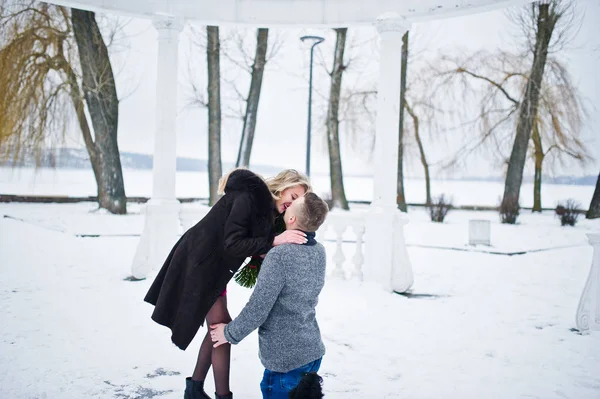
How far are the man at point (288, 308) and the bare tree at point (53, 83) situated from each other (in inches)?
489

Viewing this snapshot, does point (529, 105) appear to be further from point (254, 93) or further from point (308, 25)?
point (308, 25)

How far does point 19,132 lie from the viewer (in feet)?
41.4

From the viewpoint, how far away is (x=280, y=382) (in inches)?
92.4

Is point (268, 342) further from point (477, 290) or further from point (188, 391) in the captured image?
point (477, 290)

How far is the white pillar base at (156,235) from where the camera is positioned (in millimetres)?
6688

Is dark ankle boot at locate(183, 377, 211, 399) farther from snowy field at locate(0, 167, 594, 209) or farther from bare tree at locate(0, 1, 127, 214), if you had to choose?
bare tree at locate(0, 1, 127, 214)

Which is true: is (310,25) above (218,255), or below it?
above

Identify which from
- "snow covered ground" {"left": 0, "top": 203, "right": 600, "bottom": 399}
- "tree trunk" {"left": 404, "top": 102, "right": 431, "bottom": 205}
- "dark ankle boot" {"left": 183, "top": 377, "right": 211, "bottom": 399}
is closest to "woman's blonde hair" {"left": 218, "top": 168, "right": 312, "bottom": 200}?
"dark ankle boot" {"left": 183, "top": 377, "right": 211, "bottom": 399}

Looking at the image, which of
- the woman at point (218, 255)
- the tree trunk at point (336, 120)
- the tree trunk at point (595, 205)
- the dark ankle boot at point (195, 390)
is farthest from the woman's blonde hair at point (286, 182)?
the tree trunk at point (595, 205)

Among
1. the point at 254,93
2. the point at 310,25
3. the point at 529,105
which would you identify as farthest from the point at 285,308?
the point at 529,105

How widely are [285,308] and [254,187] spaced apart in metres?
0.70

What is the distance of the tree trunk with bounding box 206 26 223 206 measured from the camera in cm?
1379

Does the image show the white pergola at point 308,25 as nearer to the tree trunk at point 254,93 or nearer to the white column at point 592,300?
the white column at point 592,300

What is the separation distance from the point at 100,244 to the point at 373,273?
21.6 ft
